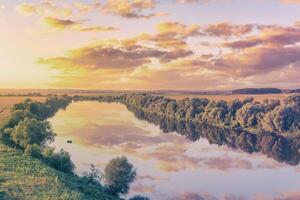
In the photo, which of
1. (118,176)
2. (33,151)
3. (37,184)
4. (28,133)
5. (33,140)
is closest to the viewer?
(37,184)

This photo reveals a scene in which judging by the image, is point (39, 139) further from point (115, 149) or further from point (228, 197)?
point (228, 197)

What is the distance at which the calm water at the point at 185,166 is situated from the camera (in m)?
41.5

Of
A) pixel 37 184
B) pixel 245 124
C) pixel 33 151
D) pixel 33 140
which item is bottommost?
pixel 245 124

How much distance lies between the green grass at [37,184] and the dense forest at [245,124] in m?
33.7

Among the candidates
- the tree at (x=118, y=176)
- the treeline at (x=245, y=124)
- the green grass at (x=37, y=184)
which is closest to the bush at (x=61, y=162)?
the green grass at (x=37, y=184)

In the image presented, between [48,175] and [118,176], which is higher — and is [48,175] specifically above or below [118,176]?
above

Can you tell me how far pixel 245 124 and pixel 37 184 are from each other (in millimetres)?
64726

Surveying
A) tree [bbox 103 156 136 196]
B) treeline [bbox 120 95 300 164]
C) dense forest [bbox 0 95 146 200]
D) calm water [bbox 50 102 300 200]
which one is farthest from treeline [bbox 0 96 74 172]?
treeline [bbox 120 95 300 164]

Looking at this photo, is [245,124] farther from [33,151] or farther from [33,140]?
[33,151]

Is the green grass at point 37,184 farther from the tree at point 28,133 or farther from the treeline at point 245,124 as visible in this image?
the treeline at point 245,124

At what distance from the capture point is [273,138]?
3022 inches

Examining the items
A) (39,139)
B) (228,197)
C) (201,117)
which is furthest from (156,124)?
(228,197)

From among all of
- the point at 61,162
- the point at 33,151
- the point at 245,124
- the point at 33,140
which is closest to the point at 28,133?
the point at 33,140

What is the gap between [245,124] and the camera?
9012 cm
